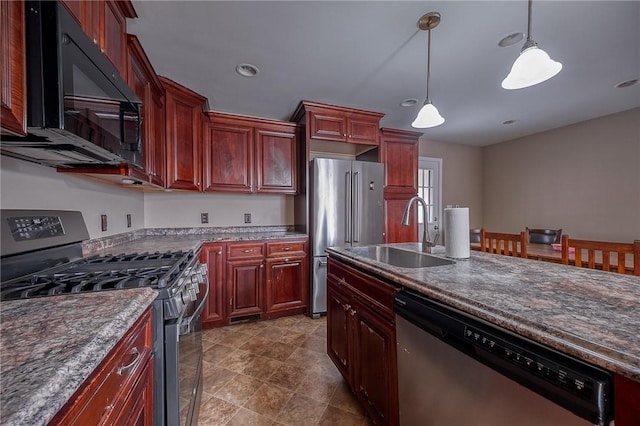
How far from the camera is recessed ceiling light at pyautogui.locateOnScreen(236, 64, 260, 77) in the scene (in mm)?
2162

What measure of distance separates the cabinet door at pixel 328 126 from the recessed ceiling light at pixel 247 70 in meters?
0.81

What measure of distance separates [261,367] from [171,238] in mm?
1512

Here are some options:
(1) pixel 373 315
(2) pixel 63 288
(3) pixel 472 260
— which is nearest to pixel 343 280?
(1) pixel 373 315

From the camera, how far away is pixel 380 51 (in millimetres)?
1981

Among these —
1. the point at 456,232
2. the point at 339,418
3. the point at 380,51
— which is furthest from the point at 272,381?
the point at 380,51

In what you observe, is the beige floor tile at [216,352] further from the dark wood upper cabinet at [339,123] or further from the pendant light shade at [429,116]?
the pendant light shade at [429,116]

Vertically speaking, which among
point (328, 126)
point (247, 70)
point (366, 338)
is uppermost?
point (247, 70)

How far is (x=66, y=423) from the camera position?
475mm

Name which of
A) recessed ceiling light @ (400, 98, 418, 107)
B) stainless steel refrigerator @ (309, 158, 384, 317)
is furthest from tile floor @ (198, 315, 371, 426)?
recessed ceiling light @ (400, 98, 418, 107)

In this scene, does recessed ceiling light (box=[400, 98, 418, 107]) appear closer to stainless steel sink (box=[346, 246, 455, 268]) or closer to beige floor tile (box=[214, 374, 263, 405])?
stainless steel sink (box=[346, 246, 455, 268])

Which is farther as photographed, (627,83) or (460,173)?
(460,173)

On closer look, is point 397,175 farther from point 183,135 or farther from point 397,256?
point 183,135

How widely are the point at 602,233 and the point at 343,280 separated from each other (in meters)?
4.09

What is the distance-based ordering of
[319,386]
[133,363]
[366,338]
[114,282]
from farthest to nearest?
[319,386]
[366,338]
[114,282]
[133,363]
